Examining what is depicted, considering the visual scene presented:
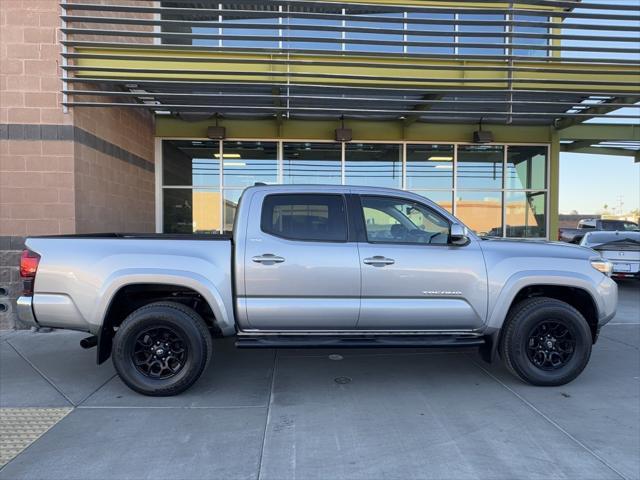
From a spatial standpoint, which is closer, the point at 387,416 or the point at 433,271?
the point at 387,416

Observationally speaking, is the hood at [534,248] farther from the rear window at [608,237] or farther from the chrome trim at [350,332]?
the rear window at [608,237]

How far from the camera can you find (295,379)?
4941 millimetres

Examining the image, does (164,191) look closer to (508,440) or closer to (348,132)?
(348,132)

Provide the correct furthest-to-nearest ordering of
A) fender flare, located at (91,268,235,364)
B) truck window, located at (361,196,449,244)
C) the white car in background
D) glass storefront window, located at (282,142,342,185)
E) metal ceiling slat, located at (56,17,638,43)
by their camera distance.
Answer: glass storefront window, located at (282,142,342,185) → the white car in background → metal ceiling slat, located at (56,17,638,43) → truck window, located at (361,196,449,244) → fender flare, located at (91,268,235,364)

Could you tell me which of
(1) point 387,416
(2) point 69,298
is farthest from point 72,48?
(1) point 387,416

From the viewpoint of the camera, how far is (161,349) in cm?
448

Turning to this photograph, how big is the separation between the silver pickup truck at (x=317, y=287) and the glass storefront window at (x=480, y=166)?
7239mm

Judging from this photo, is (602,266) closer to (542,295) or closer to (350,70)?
(542,295)

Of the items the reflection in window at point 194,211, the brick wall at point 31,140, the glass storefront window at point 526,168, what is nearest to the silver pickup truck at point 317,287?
the brick wall at point 31,140

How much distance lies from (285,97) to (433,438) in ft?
19.6

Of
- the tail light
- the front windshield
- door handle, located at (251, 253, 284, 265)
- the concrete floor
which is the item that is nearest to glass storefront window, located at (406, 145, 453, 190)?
the front windshield

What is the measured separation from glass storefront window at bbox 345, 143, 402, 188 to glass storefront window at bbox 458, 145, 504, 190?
1608mm

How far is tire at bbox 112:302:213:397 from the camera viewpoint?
14.4 feet

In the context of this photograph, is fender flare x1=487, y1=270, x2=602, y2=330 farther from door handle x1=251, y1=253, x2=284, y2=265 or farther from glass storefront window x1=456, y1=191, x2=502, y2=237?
glass storefront window x1=456, y1=191, x2=502, y2=237
